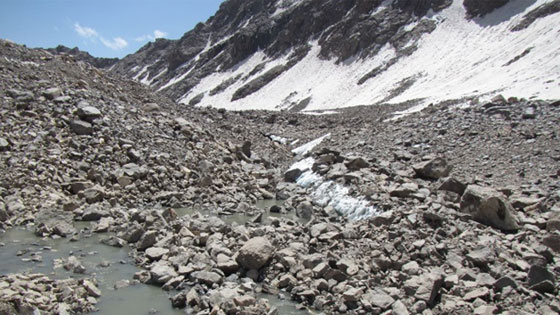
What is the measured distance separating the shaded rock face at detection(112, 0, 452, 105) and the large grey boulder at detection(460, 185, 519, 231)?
4955cm

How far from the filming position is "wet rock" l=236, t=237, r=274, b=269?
9297 millimetres

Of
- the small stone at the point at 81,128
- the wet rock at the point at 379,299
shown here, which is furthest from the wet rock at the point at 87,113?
the wet rock at the point at 379,299

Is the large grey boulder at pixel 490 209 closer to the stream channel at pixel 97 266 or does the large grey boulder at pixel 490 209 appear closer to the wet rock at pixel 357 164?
the wet rock at pixel 357 164

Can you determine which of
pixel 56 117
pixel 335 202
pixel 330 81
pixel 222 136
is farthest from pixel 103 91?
pixel 330 81

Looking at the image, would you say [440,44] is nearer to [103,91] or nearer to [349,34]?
[349,34]

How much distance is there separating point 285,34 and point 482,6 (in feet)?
134

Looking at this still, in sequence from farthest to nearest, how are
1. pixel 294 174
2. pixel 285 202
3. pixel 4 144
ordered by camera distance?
pixel 294 174, pixel 285 202, pixel 4 144

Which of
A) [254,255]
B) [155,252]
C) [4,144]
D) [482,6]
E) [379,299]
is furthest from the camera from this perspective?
[482,6]

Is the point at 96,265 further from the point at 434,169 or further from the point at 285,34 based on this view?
the point at 285,34

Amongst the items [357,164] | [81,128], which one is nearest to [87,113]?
[81,128]

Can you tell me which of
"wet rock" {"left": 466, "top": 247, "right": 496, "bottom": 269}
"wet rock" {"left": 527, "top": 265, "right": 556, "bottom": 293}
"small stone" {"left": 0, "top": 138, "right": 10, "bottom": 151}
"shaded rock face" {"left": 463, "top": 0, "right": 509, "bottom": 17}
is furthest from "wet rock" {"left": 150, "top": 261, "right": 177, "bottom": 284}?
"shaded rock face" {"left": 463, "top": 0, "right": 509, "bottom": 17}

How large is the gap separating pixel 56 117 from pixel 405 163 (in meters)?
13.5

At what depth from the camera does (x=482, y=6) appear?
5619 centimetres

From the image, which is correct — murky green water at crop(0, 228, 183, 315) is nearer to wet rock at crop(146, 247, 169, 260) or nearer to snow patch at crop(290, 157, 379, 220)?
wet rock at crop(146, 247, 169, 260)
